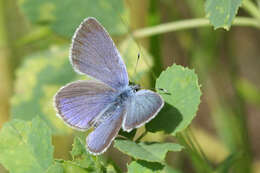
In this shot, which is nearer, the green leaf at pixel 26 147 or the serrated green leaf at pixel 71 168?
the serrated green leaf at pixel 71 168

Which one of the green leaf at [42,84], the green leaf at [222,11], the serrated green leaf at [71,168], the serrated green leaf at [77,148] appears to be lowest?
the green leaf at [42,84]

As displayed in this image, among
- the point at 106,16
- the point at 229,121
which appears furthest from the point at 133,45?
the point at 229,121

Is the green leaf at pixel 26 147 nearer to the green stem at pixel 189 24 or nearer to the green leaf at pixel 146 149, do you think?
the green leaf at pixel 146 149

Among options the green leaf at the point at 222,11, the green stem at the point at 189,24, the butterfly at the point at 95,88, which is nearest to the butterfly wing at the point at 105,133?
the butterfly at the point at 95,88

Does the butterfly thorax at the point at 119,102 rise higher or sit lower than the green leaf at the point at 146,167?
higher

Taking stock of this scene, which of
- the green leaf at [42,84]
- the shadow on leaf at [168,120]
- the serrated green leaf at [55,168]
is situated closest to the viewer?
the serrated green leaf at [55,168]

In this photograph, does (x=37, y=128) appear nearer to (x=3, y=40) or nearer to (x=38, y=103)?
(x=38, y=103)
